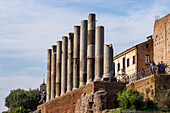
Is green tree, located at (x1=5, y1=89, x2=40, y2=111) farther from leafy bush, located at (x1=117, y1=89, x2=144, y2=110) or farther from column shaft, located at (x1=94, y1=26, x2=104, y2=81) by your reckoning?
leafy bush, located at (x1=117, y1=89, x2=144, y2=110)

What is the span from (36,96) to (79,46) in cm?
3225

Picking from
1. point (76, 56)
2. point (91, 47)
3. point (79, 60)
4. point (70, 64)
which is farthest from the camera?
point (70, 64)

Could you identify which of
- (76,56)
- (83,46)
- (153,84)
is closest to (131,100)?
(153,84)

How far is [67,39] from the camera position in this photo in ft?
148

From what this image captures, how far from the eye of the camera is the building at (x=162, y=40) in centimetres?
3717

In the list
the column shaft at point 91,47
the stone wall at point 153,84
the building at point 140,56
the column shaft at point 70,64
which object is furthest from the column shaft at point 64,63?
the stone wall at point 153,84

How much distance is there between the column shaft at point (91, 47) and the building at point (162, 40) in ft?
19.9

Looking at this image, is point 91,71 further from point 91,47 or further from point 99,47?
point 99,47

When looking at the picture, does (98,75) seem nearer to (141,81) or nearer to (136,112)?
(141,81)

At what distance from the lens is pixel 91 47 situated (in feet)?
124

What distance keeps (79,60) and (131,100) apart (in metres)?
13.6

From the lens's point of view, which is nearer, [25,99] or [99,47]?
[99,47]

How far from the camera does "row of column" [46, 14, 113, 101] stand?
36062 mm

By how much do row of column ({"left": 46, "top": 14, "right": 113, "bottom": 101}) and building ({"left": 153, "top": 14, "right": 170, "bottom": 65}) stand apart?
522 centimetres
